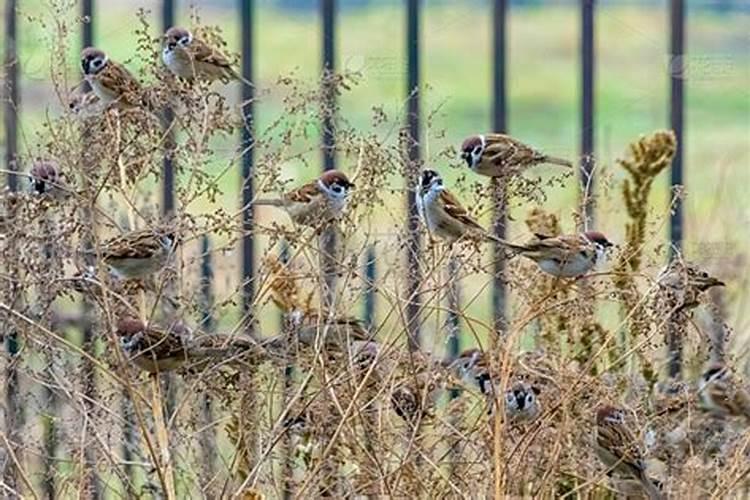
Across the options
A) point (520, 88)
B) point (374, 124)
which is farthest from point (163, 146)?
point (520, 88)

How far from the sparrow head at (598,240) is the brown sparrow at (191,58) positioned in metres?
0.80

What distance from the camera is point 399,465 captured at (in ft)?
11.6

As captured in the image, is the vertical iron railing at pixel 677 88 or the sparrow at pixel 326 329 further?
the vertical iron railing at pixel 677 88

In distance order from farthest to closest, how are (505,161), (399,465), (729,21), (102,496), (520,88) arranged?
(520,88), (729,21), (102,496), (505,161), (399,465)

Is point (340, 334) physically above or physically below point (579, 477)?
above

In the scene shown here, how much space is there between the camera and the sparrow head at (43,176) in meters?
3.67

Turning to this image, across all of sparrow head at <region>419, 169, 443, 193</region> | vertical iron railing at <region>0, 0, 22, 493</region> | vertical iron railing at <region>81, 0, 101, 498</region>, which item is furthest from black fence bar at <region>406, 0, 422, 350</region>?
vertical iron railing at <region>0, 0, 22, 493</region>

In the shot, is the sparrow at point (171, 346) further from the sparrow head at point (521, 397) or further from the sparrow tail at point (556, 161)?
the sparrow tail at point (556, 161)

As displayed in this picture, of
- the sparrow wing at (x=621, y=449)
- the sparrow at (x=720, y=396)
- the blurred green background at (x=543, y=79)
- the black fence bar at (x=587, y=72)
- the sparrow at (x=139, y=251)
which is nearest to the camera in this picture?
the sparrow at (x=139, y=251)

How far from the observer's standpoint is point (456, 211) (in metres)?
3.64

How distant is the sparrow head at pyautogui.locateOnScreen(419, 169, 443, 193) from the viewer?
146 inches

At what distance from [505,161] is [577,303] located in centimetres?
37

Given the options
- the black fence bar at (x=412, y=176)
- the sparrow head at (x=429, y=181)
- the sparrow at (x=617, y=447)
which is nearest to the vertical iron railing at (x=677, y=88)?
the black fence bar at (x=412, y=176)

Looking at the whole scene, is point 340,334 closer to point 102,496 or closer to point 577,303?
point 577,303
